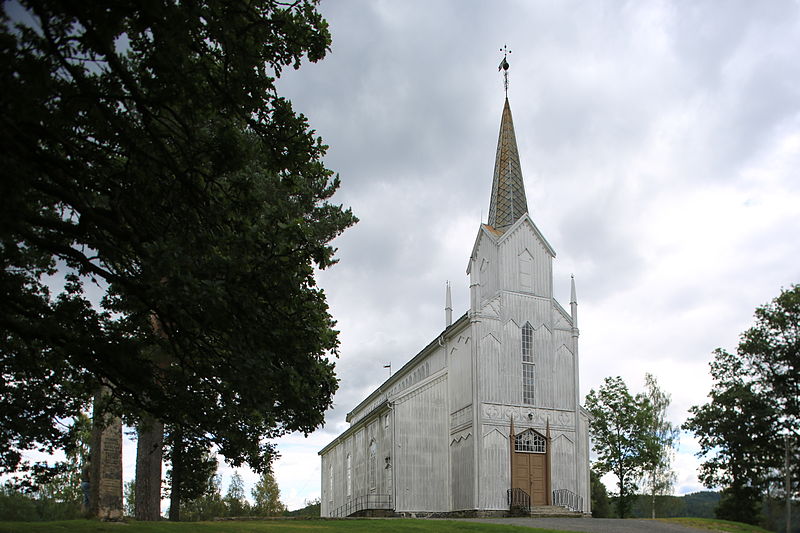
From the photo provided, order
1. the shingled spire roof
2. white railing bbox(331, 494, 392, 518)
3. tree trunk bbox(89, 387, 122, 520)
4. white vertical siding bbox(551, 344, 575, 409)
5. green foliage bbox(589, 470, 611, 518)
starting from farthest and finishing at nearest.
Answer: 1. green foliage bbox(589, 470, 611, 518)
2. the shingled spire roof
3. white railing bbox(331, 494, 392, 518)
4. white vertical siding bbox(551, 344, 575, 409)
5. tree trunk bbox(89, 387, 122, 520)

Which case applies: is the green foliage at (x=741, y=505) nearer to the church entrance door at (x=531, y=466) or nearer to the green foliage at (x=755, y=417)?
the green foliage at (x=755, y=417)

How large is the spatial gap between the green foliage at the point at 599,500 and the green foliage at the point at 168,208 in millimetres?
43655

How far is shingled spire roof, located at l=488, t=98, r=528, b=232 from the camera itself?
111ft

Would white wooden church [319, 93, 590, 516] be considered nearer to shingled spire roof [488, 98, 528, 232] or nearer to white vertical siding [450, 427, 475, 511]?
white vertical siding [450, 427, 475, 511]

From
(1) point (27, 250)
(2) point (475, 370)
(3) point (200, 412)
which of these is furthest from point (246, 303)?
(2) point (475, 370)

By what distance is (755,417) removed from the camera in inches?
1407

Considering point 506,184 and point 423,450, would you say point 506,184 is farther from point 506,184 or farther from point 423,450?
point 423,450

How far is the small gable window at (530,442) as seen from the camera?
29.6 meters

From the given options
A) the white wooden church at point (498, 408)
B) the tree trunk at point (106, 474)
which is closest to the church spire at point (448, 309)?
the white wooden church at point (498, 408)

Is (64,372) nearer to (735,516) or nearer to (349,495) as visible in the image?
(349,495)

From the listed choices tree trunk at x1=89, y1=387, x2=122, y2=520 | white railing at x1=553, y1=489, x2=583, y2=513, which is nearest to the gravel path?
white railing at x1=553, y1=489, x2=583, y2=513

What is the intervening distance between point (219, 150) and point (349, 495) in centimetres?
3562

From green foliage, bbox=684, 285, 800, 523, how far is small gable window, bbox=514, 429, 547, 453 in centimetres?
1240

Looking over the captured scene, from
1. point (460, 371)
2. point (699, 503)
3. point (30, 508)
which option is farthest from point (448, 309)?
point (699, 503)
